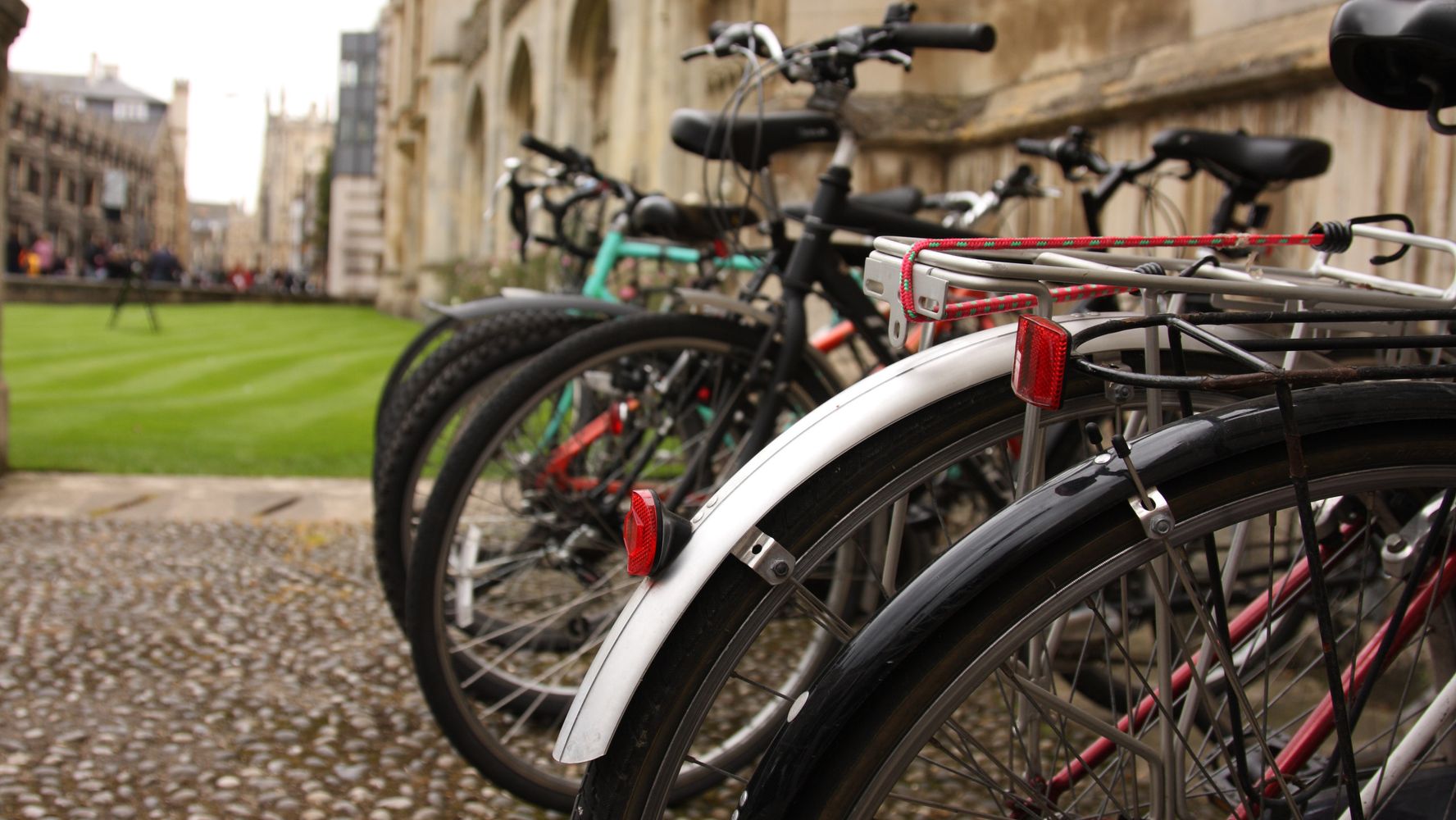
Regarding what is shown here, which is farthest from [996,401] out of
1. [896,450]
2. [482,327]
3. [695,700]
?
[482,327]

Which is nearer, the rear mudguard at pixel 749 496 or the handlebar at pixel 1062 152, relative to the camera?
the rear mudguard at pixel 749 496

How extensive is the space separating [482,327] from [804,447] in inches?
65.8

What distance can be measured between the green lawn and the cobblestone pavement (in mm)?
2063

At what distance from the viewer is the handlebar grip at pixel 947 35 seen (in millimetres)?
2492

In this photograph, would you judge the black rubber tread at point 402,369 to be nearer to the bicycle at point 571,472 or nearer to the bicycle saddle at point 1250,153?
the bicycle at point 571,472

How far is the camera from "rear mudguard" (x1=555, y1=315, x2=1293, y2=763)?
1.34m

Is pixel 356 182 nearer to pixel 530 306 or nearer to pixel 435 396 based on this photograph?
pixel 530 306

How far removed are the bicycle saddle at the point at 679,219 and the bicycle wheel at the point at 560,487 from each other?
438 mm

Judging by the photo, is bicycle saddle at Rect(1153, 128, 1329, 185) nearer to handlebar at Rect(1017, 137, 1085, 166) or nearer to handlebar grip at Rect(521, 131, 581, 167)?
handlebar at Rect(1017, 137, 1085, 166)

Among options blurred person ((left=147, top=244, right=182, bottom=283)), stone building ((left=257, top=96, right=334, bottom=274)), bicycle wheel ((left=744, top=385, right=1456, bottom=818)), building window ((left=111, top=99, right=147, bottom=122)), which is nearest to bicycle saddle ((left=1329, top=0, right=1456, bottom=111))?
bicycle wheel ((left=744, top=385, right=1456, bottom=818))

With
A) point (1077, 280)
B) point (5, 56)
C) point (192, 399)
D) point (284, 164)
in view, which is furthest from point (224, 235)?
point (1077, 280)

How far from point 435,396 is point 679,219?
2.56 feet

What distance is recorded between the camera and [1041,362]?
1149 millimetres

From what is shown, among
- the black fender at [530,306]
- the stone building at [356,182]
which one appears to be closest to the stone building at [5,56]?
the black fender at [530,306]
